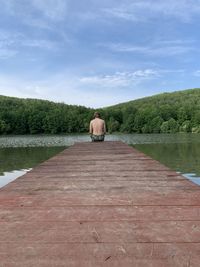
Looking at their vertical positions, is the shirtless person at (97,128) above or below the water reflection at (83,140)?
above

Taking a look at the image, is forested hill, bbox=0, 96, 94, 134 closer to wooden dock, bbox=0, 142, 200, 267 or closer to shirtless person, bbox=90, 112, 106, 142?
shirtless person, bbox=90, 112, 106, 142

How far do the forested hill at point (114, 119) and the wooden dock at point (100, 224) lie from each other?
260ft

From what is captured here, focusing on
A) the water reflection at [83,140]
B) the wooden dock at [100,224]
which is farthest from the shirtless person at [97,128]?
the water reflection at [83,140]

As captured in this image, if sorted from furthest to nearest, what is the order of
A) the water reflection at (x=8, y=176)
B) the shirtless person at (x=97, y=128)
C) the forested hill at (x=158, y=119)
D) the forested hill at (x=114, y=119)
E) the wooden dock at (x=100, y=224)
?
the forested hill at (x=114, y=119) → the forested hill at (x=158, y=119) → the shirtless person at (x=97, y=128) → the water reflection at (x=8, y=176) → the wooden dock at (x=100, y=224)

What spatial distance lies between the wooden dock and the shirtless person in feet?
30.9

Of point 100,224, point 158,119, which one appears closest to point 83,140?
point 158,119

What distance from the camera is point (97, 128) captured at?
1436 cm

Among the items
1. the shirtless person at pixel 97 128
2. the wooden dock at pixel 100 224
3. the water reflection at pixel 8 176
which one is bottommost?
the water reflection at pixel 8 176

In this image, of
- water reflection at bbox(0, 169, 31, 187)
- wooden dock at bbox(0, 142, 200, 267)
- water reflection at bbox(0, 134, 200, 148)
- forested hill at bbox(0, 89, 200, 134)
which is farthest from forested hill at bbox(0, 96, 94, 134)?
wooden dock at bbox(0, 142, 200, 267)

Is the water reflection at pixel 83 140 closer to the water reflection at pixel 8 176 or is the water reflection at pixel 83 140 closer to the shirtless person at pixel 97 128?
the water reflection at pixel 8 176

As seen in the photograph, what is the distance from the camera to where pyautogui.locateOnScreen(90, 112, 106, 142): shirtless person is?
14.0 m

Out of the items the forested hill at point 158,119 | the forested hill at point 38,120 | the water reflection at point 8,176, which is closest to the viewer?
the water reflection at point 8,176

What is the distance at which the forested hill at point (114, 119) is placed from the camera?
288 feet

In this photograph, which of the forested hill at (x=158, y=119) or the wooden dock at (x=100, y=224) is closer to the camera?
the wooden dock at (x=100, y=224)
